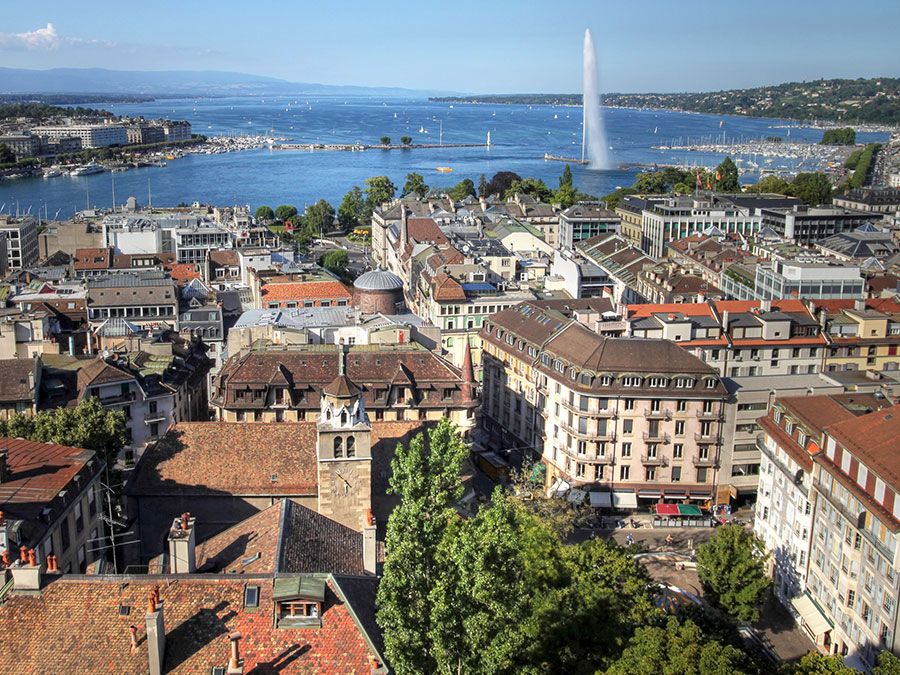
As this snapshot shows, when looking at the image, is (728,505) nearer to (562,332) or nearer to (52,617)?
(562,332)

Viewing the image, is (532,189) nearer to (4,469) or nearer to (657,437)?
(657,437)

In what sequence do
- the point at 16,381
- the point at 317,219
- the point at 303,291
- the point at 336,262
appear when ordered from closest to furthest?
1. the point at 16,381
2. the point at 303,291
3. the point at 336,262
4. the point at 317,219

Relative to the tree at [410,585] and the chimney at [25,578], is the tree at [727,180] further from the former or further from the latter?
the chimney at [25,578]

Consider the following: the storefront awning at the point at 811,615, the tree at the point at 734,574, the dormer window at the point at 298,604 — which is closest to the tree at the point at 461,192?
the tree at the point at 734,574

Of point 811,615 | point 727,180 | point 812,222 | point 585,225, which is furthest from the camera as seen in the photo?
point 727,180

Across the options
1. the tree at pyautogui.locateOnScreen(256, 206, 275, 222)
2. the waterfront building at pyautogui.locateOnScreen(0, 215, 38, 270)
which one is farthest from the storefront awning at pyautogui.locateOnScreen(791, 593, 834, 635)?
the tree at pyautogui.locateOnScreen(256, 206, 275, 222)

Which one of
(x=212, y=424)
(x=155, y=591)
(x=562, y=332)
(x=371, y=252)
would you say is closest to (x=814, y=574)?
(x=562, y=332)

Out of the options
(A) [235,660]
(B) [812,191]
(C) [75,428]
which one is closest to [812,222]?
(B) [812,191]

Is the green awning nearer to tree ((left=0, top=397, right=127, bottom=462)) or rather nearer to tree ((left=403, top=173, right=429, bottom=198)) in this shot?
tree ((left=0, top=397, right=127, bottom=462))
